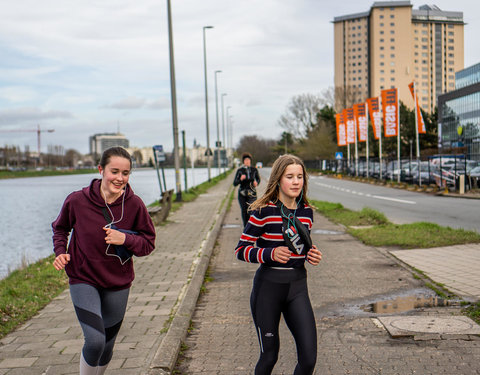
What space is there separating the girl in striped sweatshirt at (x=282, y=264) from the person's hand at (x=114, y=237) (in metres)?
0.72

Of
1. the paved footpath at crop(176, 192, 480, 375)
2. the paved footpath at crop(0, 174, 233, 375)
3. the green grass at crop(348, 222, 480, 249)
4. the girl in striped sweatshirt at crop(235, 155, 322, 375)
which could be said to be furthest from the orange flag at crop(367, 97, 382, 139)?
the girl in striped sweatshirt at crop(235, 155, 322, 375)

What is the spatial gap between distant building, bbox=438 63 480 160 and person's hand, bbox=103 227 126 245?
85.1 m

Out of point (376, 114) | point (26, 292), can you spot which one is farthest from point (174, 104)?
point (376, 114)

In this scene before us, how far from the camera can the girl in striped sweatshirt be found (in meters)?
3.32

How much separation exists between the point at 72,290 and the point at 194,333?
2262 millimetres

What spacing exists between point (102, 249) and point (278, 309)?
1127 mm

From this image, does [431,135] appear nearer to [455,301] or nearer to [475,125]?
[475,125]

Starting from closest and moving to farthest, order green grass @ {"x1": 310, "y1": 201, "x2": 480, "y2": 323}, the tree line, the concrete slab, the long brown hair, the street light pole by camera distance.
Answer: the long brown hair
the concrete slab
green grass @ {"x1": 310, "y1": 201, "x2": 480, "y2": 323}
the street light pole
the tree line

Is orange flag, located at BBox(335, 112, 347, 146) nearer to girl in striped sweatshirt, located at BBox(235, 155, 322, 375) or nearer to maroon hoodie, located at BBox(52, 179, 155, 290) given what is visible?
girl in striped sweatshirt, located at BBox(235, 155, 322, 375)

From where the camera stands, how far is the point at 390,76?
166 m

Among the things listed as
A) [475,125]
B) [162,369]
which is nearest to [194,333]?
[162,369]

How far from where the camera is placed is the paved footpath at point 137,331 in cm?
443

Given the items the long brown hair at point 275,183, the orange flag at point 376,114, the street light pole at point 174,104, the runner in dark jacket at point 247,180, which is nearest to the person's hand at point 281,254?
the long brown hair at point 275,183

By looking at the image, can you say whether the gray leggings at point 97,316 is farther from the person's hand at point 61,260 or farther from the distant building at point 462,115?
the distant building at point 462,115
